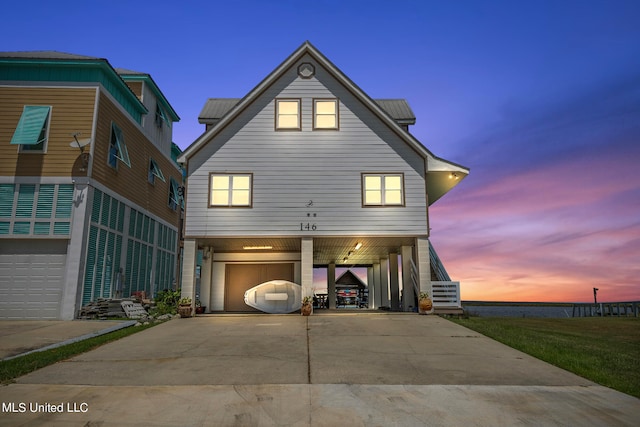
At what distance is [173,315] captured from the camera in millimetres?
19094

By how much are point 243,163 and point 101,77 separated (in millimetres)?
7674

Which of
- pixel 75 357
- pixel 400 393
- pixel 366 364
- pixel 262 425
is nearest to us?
pixel 262 425

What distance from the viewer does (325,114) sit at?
2048 centimetres

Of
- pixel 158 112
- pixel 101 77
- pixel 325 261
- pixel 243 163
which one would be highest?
pixel 158 112

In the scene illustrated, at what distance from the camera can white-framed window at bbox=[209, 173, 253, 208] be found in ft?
64.3

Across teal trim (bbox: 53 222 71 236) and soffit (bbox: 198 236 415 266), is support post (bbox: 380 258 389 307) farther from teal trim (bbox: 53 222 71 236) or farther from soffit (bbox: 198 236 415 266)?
teal trim (bbox: 53 222 71 236)

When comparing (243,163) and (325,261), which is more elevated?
(243,163)

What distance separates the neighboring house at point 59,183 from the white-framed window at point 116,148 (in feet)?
0.16

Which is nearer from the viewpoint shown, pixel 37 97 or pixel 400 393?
pixel 400 393

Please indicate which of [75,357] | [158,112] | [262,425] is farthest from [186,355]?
[158,112]

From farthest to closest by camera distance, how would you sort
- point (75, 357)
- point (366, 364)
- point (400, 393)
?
1. point (75, 357)
2. point (366, 364)
3. point (400, 393)

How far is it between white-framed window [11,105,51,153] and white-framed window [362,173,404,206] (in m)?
13.7

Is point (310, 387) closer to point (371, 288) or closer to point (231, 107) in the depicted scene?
point (231, 107)

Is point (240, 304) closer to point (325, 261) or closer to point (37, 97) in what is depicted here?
point (325, 261)
